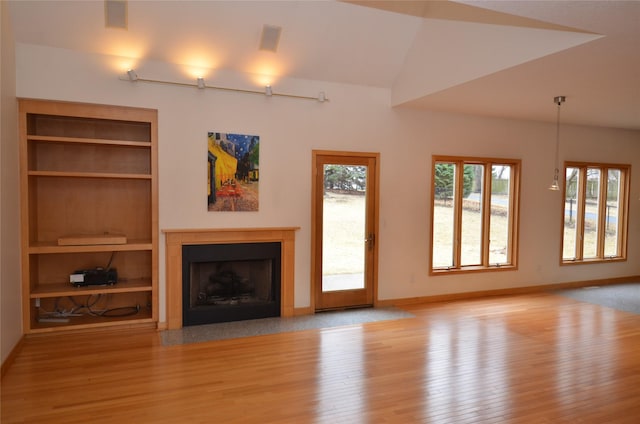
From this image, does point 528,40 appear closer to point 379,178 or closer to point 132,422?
point 379,178

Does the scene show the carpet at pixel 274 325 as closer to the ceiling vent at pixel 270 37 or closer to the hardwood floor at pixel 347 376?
the hardwood floor at pixel 347 376

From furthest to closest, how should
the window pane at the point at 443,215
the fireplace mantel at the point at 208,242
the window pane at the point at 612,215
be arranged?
the window pane at the point at 612,215 → the window pane at the point at 443,215 → the fireplace mantel at the point at 208,242

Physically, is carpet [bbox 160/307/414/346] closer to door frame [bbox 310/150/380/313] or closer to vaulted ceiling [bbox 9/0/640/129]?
door frame [bbox 310/150/380/313]

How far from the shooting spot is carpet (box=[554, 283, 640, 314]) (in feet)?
18.8

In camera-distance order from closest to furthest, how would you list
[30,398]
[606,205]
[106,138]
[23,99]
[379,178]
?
[30,398] < [23,99] < [106,138] < [379,178] < [606,205]

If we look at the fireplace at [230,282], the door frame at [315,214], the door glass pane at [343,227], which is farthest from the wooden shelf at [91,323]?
the door glass pane at [343,227]

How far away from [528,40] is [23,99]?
4733 millimetres

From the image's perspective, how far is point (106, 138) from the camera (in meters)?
4.72

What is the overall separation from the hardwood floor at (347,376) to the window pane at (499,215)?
64.8 inches

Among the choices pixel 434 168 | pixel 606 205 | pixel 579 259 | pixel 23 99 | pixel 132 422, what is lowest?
pixel 132 422

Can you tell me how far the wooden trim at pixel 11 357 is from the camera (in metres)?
3.37

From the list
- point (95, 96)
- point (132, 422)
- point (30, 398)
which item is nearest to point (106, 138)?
point (95, 96)

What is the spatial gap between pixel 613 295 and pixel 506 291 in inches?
65.9

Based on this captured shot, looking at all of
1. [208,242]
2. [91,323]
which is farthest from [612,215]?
[91,323]
